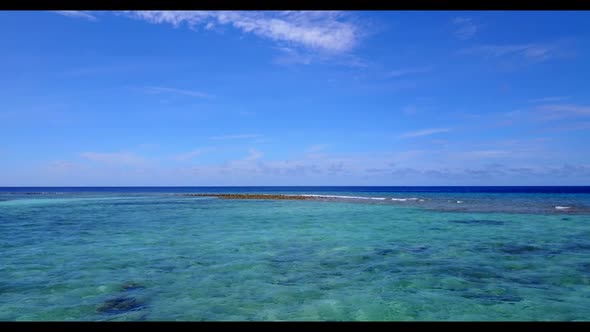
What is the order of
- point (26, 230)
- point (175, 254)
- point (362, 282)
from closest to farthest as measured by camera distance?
1. point (362, 282)
2. point (175, 254)
3. point (26, 230)

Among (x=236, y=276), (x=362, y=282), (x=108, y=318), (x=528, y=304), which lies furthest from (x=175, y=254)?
(x=528, y=304)

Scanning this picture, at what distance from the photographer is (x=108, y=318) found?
21.9ft

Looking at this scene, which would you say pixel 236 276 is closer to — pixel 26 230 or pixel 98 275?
pixel 98 275

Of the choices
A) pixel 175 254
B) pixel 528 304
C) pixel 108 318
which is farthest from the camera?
pixel 175 254

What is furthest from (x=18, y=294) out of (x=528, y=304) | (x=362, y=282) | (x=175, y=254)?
(x=528, y=304)

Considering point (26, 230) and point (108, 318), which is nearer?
point (108, 318)
